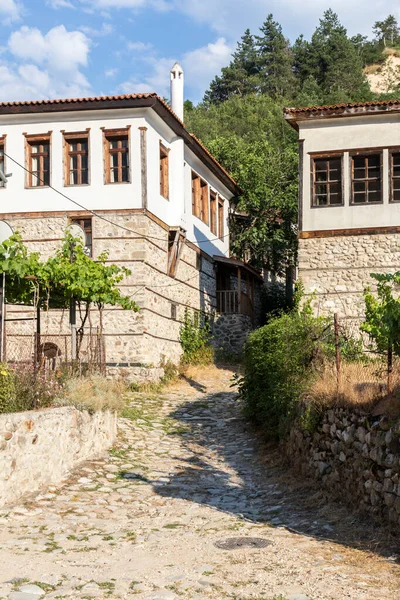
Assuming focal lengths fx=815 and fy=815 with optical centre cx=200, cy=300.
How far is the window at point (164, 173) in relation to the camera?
71.6 feet

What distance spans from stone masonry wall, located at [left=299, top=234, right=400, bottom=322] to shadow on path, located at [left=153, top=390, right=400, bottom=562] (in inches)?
165

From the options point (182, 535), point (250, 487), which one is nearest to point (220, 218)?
point (250, 487)

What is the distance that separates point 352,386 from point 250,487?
234cm

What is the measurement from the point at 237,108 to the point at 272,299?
23584 millimetres

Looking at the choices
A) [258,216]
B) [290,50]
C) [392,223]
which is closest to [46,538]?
[392,223]

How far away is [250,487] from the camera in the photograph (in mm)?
11312

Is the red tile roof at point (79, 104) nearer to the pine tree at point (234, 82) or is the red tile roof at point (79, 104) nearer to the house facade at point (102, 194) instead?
the house facade at point (102, 194)

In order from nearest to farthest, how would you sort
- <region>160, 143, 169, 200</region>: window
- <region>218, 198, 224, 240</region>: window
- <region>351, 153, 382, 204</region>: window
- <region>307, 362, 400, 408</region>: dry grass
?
<region>307, 362, 400, 408</region>: dry grass
<region>351, 153, 382, 204</region>: window
<region>160, 143, 169, 200</region>: window
<region>218, 198, 224, 240</region>: window

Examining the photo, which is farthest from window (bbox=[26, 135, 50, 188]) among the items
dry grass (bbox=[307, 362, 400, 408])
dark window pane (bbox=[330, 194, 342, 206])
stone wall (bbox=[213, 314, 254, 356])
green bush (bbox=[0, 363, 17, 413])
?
dry grass (bbox=[307, 362, 400, 408])

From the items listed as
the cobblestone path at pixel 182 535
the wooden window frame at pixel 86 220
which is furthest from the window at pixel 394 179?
the cobblestone path at pixel 182 535

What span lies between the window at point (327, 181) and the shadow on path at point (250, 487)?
19.5 feet

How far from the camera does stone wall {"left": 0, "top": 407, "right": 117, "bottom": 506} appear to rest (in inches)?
390

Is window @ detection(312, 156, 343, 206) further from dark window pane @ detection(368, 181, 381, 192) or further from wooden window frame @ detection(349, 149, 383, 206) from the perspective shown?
dark window pane @ detection(368, 181, 381, 192)

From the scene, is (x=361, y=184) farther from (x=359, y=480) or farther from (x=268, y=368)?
(x=359, y=480)
